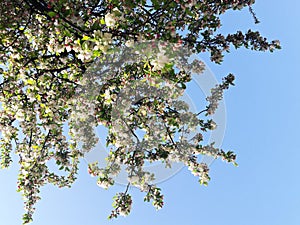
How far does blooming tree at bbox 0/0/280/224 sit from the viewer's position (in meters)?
5.12

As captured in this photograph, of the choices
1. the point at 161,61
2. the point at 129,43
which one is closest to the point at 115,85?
the point at 129,43

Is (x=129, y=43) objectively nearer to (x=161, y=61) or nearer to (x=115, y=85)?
Answer: (x=115, y=85)

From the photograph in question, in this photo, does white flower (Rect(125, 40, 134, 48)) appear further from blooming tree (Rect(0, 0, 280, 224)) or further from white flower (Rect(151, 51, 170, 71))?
white flower (Rect(151, 51, 170, 71))

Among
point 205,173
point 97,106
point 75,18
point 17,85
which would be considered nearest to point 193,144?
point 205,173

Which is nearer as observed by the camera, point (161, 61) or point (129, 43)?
point (161, 61)

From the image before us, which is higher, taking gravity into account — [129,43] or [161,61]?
[129,43]

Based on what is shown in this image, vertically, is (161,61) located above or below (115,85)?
below

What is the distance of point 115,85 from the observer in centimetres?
518

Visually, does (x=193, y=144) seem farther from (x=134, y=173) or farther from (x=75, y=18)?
(x=75, y=18)

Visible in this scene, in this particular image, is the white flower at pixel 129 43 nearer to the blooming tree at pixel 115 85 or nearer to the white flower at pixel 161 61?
the blooming tree at pixel 115 85

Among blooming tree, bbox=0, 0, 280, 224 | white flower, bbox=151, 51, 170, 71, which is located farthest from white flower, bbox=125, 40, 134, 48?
white flower, bbox=151, 51, 170, 71

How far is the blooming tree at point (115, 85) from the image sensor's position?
16.8 ft

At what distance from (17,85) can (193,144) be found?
413 centimetres

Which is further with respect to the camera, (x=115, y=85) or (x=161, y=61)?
(x=115, y=85)
